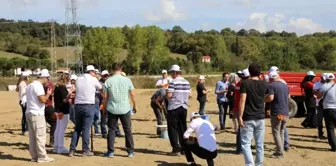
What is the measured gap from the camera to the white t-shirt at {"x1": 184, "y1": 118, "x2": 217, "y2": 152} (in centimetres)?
823

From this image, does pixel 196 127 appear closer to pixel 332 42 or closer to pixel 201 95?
pixel 201 95

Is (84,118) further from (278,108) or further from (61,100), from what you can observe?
(278,108)

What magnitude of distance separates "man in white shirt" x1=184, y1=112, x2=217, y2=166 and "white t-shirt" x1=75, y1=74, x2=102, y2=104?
2.24m

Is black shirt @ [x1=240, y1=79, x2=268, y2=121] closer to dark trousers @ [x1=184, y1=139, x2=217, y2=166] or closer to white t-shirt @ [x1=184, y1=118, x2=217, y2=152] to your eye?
white t-shirt @ [x1=184, y1=118, x2=217, y2=152]

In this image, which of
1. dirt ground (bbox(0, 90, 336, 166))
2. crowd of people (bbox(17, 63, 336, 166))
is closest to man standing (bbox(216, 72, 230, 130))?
dirt ground (bbox(0, 90, 336, 166))

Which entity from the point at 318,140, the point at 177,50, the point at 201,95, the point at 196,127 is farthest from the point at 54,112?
the point at 177,50

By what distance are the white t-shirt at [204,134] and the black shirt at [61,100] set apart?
304cm

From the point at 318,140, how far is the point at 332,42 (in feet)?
274

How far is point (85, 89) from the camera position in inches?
368

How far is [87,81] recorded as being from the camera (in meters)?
9.39

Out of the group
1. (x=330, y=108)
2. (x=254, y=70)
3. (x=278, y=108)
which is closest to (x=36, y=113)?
(x=254, y=70)

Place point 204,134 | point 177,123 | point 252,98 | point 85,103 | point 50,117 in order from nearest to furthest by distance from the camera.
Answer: point 252,98
point 204,134
point 85,103
point 177,123
point 50,117

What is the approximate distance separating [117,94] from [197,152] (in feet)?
6.67

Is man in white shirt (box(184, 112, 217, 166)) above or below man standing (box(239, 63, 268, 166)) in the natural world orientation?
below
